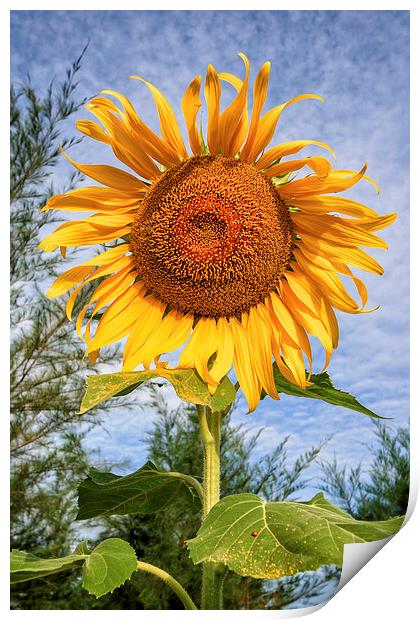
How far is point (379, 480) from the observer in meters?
1.19

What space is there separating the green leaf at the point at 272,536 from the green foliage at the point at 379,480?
320mm

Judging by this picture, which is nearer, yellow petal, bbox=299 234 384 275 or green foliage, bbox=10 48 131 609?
yellow petal, bbox=299 234 384 275

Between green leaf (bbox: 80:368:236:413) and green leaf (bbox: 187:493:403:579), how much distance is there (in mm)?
115

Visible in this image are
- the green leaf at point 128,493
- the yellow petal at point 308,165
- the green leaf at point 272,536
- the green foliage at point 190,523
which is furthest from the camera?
the green foliage at point 190,523

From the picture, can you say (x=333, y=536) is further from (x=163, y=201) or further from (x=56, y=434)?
(x=56, y=434)

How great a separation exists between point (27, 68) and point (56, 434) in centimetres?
68

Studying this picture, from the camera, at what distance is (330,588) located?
109 cm

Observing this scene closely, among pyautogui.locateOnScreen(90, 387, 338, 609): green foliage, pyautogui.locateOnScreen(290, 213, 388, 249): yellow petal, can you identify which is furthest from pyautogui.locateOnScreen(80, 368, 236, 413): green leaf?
pyautogui.locateOnScreen(90, 387, 338, 609): green foliage

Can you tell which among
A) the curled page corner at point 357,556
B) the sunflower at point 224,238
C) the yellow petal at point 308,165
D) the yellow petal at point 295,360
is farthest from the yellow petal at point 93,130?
the curled page corner at point 357,556

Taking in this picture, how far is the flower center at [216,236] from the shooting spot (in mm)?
911

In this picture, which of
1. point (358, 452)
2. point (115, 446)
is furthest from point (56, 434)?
point (358, 452)

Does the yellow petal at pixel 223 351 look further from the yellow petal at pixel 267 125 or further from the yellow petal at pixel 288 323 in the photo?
the yellow petal at pixel 267 125

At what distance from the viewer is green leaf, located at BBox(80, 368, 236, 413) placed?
2.73ft

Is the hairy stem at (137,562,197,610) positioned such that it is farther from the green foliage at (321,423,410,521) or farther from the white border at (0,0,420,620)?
the green foliage at (321,423,410,521)
